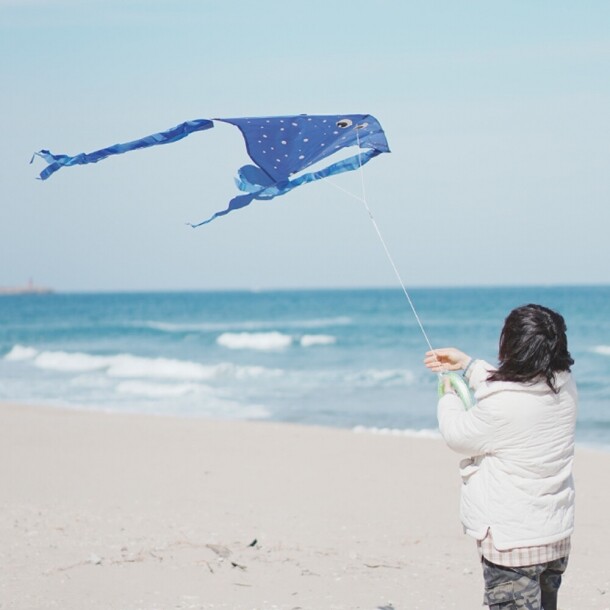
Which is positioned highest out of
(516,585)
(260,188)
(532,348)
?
(260,188)

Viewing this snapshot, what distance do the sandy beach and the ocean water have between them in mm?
3902

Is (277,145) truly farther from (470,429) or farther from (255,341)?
(255,341)

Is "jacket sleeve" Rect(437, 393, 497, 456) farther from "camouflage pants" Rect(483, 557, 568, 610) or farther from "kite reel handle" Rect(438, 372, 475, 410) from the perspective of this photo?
"camouflage pants" Rect(483, 557, 568, 610)

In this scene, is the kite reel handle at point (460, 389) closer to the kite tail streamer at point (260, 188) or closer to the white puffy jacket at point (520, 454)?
the white puffy jacket at point (520, 454)

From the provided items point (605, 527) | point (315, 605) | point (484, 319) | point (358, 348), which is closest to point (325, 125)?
point (315, 605)

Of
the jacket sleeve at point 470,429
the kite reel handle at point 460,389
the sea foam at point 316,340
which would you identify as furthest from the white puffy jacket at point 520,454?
the sea foam at point 316,340

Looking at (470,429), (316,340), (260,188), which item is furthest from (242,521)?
(316,340)

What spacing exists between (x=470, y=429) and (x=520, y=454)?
0.17m

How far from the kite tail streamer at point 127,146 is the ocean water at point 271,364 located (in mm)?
9355

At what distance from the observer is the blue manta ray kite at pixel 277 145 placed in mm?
4285

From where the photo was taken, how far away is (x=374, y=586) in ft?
16.5

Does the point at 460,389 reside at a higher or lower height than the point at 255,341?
higher

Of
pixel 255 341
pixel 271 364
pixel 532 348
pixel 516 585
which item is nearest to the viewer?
pixel 532 348

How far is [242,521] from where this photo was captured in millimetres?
6984
